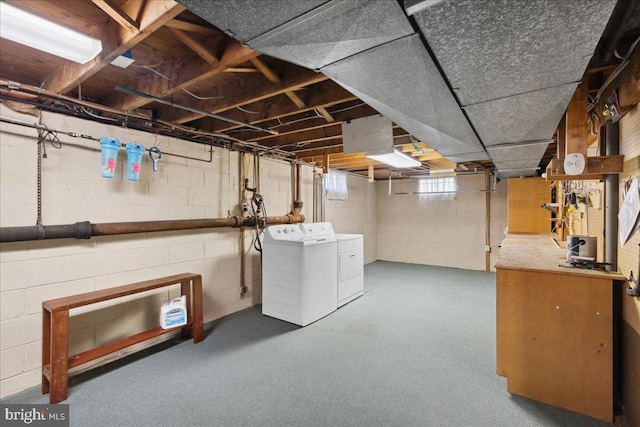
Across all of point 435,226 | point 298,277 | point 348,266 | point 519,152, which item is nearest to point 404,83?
point 519,152

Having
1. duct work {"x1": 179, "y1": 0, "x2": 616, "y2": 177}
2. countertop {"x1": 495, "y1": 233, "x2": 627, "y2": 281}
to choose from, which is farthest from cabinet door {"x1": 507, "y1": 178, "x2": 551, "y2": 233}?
duct work {"x1": 179, "y1": 0, "x2": 616, "y2": 177}

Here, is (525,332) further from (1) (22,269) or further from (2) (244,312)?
(1) (22,269)

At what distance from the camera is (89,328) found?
2307 millimetres

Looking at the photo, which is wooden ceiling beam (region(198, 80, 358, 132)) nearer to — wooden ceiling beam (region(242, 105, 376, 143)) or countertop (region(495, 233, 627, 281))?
wooden ceiling beam (region(242, 105, 376, 143))

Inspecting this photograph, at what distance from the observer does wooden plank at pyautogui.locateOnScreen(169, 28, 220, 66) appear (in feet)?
4.78

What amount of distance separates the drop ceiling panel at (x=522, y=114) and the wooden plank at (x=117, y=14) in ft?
5.36

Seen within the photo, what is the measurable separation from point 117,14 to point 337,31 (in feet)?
3.40

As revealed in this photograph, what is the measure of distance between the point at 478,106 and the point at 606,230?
52.9 inches

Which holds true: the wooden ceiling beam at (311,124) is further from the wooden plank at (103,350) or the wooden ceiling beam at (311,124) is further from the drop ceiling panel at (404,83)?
the wooden plank at (103,350)

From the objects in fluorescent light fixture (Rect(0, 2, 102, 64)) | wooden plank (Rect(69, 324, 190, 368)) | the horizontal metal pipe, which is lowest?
wooden plank (Rect(69, 324, 190, 368))

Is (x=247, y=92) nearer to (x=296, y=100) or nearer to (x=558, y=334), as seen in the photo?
(x=296, y=100)

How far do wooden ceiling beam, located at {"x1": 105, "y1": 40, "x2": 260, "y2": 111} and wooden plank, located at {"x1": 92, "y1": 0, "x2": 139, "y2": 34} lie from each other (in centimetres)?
44

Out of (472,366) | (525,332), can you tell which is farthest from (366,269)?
(525,332)

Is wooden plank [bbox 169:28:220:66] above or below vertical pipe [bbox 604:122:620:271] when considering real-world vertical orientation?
above
